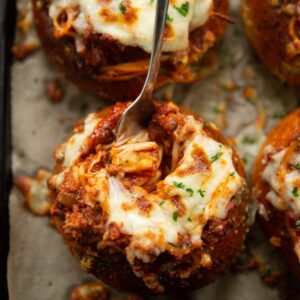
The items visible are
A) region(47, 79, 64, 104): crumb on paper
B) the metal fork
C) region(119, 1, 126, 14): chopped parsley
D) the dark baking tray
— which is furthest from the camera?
region(47, 79, 64, 104): crumb on paper

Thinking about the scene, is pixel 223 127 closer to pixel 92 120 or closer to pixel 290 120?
pixel 290 120

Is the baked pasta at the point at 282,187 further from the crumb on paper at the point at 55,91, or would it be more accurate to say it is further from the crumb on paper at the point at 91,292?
the crumb on paper at the point at 55,91

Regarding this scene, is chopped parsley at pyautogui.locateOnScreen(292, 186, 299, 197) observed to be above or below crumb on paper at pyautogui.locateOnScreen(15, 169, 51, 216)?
above

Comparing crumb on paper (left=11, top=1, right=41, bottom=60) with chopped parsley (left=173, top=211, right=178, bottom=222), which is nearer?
chopped parsley (left=173, top=211, right=178, bottom=222)

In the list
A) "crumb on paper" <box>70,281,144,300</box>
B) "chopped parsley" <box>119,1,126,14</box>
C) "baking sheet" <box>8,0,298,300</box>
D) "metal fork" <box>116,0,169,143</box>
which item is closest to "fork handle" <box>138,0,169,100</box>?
"metal fork" <box>116,0,169,143</box>

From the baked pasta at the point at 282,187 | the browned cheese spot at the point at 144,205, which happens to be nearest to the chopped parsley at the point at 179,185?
the browned cheese spot at the point at 144,205

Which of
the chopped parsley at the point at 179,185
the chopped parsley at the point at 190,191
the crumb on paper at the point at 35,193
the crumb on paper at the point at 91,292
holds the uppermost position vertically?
the chopped parsley at the point at 179,185

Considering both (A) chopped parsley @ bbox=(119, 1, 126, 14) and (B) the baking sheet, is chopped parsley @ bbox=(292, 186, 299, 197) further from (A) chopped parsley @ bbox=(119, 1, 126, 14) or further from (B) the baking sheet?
(A) chopped parsley @ bbox=(119, 1, 126, 14)

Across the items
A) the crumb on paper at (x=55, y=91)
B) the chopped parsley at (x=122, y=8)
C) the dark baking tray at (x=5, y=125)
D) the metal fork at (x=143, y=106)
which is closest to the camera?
the metal fork at (x=143, y=106)
